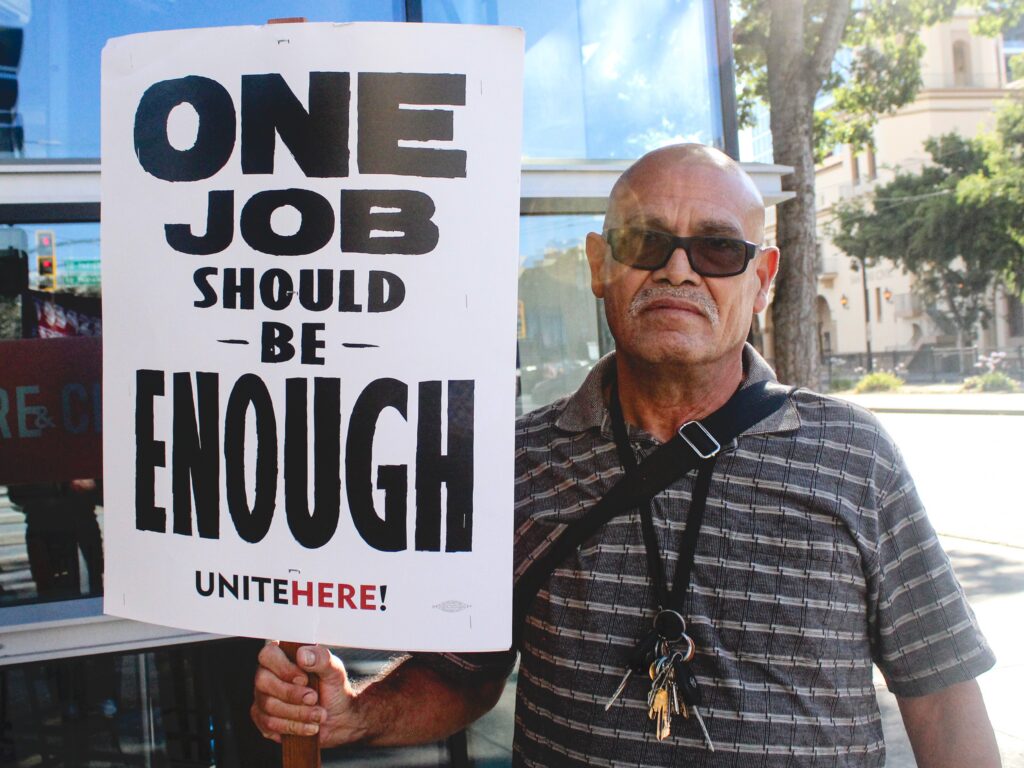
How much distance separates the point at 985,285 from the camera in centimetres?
3356

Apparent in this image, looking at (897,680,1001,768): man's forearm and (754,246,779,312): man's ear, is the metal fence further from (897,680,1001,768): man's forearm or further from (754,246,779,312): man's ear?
(897,680,1001,768): man's forearm

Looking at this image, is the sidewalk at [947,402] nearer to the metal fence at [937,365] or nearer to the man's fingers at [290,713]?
the metal fence at [937,365]

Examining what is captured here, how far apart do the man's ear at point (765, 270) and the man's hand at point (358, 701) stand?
93cm

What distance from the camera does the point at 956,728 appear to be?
1701 millimetres

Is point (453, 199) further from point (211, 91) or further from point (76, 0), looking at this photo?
point (76, 0)

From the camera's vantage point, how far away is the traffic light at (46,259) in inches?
106

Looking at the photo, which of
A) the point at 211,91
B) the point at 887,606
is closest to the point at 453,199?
the point at 211,91

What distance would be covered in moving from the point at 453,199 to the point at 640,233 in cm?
56

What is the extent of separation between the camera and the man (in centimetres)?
164

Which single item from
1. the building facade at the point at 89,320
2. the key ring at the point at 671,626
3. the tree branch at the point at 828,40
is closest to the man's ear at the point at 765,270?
the key ring at the point at 671,626

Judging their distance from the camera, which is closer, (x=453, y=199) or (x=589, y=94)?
(x=453, y=199)

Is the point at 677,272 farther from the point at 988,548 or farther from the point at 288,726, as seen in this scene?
the point at 988,548

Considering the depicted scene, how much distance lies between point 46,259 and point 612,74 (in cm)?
205

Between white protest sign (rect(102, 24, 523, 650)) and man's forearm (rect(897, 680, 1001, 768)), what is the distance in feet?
2.73
